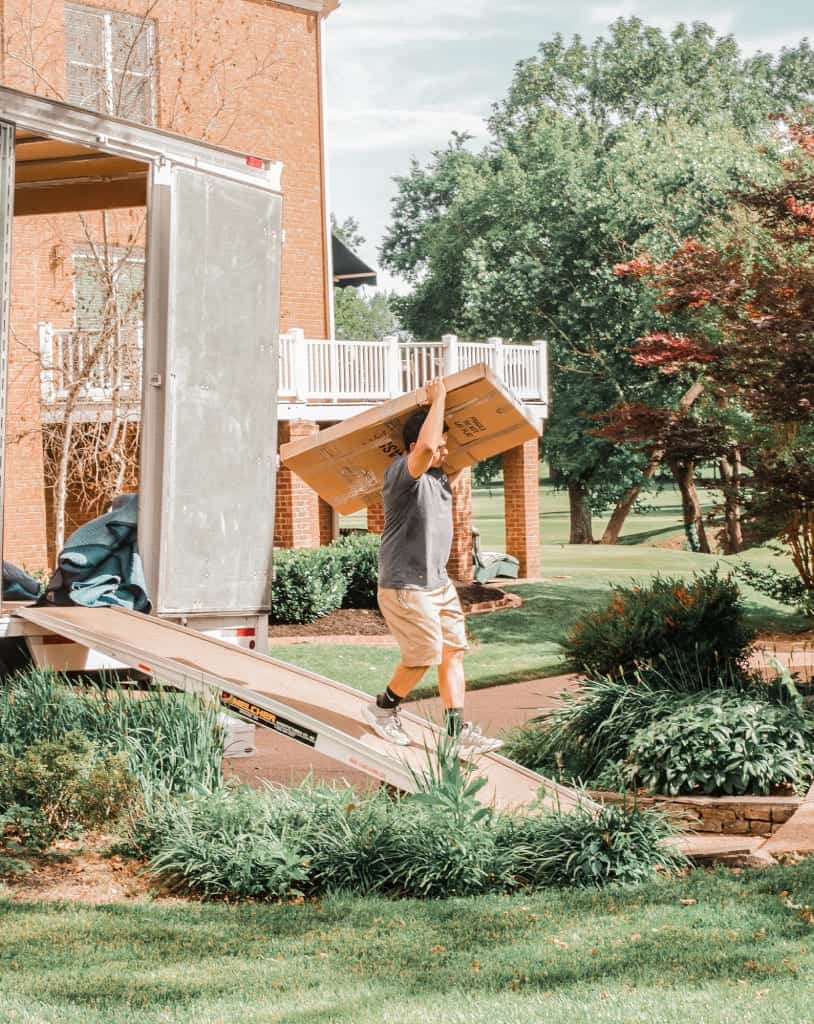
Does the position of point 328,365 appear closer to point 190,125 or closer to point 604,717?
point 190,125

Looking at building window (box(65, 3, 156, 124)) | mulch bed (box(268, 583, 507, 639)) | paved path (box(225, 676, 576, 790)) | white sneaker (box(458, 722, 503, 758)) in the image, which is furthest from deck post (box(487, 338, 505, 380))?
white sneaker (box(458, 722, 503, 758))

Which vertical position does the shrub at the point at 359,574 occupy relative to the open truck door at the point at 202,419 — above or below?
below

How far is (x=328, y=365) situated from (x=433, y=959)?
16.9 m

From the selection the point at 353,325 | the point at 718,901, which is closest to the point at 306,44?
the point at 718,901

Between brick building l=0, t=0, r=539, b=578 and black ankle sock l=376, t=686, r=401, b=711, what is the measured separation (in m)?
9.49

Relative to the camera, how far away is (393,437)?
291 inches

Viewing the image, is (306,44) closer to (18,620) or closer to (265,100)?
(265,100)

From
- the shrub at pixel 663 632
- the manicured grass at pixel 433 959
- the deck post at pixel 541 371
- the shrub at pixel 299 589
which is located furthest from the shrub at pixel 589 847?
the deck post at pixel 541 371

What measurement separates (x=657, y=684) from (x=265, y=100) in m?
15.8

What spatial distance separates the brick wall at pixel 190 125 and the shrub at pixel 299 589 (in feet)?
8.77

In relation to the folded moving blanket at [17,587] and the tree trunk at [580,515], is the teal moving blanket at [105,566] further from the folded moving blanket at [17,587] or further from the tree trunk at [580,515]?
the tree trunk at [580,515]

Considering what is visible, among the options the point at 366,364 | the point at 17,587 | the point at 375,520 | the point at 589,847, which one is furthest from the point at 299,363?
the point at 589,847

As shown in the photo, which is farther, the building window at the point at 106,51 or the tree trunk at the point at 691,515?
the tree trunk at the point at 691,515

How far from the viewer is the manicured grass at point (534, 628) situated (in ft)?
44.3
